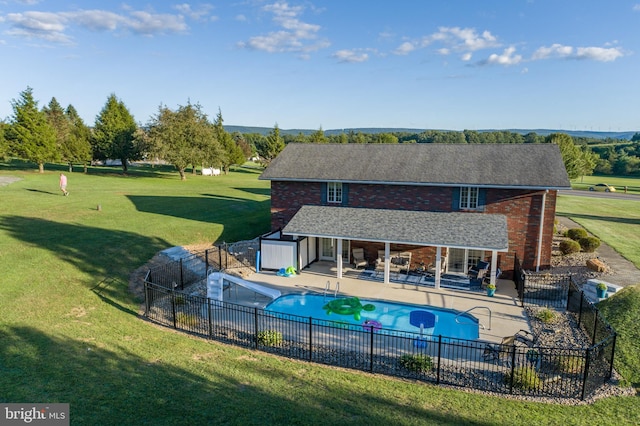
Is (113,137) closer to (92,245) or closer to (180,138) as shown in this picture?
(180,138)

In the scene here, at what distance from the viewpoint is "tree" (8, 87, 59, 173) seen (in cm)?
5975

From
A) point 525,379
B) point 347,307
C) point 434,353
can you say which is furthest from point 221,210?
point 525,379

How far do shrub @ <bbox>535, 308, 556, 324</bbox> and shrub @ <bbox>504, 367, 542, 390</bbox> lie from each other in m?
5.23

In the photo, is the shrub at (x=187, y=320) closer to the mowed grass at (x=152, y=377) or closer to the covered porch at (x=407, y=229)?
the mowed grass at (x=152, y=377)

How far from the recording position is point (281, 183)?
2591 cm

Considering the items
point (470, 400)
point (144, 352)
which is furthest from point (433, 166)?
point (144, 352)

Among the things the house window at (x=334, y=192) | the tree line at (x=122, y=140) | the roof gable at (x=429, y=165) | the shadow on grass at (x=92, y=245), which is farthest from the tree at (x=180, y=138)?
the house window at (x=334, y=192)

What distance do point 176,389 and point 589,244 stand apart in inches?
1004

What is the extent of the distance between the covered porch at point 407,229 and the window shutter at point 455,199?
0.51 metres

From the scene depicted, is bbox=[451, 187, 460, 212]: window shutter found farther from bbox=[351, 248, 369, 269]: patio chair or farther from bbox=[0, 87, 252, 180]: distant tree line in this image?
bbox=[0, 87, 252, 180]: distant tree line

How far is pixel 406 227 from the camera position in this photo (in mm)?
21375

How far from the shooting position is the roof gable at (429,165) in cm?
2175

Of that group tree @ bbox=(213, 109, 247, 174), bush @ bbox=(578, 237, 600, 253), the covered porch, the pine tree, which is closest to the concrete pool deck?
the covered porch

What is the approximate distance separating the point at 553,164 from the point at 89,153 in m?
67.5
